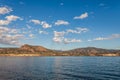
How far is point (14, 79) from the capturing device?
75.9m

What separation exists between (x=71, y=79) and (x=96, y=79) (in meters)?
11.0

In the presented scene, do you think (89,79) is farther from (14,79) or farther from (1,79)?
(1,79)

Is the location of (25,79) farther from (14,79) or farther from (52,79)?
(52,79)

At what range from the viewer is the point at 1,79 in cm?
7594

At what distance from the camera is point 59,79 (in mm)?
77188

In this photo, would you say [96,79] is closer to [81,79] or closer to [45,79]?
→ [81,79]

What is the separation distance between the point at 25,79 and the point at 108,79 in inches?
1437

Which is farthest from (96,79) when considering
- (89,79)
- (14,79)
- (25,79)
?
(14,79)

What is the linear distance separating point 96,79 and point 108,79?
204 inches

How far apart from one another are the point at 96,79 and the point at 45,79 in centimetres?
2250

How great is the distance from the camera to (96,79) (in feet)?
249

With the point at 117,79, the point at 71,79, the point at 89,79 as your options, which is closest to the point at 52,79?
the point at 71,79

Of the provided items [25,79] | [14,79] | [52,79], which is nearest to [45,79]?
[52,79]

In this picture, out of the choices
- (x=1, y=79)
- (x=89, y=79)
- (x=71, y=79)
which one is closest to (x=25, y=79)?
(x=1, y=79)
